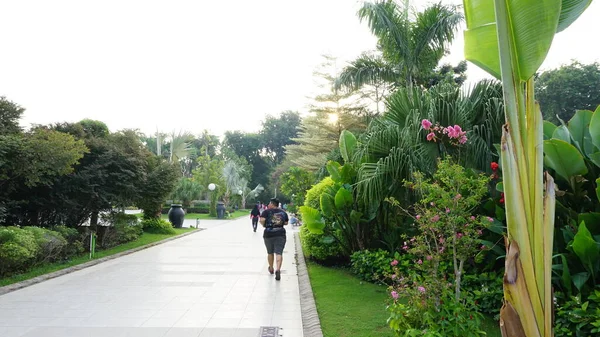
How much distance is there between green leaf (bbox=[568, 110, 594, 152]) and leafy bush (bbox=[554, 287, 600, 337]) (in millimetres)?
2005

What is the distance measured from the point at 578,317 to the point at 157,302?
17.7 feet

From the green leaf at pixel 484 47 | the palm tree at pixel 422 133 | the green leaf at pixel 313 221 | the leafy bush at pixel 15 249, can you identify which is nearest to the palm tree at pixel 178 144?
the leafy bush at pixel 15 249

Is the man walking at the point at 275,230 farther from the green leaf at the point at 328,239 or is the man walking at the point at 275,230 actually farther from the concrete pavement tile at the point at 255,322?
the concrete pavement tile at the point at 255,322

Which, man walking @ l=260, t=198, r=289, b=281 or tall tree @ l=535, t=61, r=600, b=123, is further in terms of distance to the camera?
tall tree @ l=535, t=61, r=600, b=123

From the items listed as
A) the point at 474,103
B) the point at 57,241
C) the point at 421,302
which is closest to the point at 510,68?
the point at 421,302

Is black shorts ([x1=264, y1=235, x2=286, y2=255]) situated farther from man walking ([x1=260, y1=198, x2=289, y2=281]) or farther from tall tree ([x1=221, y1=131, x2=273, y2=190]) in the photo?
tall tree ([x1=221, y1=131, x2=273, y2=190])

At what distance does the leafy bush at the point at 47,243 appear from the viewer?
28.0 feet

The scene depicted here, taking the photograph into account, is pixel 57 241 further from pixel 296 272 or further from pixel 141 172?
pixel 296 272

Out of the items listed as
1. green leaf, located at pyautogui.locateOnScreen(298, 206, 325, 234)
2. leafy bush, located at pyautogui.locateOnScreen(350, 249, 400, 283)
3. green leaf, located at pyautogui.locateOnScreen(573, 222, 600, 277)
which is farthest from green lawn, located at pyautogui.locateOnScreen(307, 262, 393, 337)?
green leaf, located at pyautogui.locateOnScreen(573, 222, 600, 277)

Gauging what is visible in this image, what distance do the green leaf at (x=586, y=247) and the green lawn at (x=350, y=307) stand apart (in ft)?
4.10

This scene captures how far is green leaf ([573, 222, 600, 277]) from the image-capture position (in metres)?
3.54

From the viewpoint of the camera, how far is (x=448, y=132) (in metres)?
4.82

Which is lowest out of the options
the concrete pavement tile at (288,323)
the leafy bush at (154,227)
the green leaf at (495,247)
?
the concrete pavement tile at (288,323)

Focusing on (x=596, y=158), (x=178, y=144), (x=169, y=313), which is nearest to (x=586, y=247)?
(x=596, y=158)
